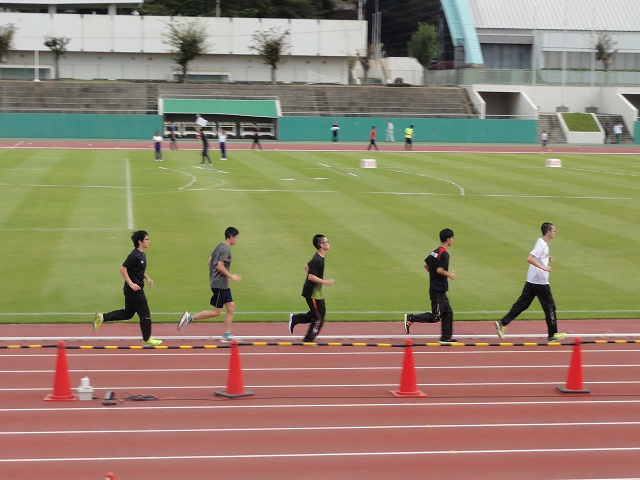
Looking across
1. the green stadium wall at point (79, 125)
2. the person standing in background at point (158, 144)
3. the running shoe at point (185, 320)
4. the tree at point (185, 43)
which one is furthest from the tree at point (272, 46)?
the running shoe at point (185, 320)

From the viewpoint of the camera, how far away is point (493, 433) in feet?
36.4

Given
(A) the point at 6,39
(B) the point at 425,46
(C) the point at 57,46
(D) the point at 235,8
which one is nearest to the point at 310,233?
(A) the point at 6,39

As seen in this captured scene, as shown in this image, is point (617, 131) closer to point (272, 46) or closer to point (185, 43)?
point (272, 46)

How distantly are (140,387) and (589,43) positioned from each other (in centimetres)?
8551

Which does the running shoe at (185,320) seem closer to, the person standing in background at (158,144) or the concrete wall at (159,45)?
the person standing in background at (158,144)

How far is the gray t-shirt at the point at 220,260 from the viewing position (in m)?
15.2

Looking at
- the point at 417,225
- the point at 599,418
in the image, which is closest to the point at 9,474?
Answer: the point at 599,418

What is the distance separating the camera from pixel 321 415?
11625 mm

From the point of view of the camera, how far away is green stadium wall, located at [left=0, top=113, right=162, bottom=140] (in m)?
66.6

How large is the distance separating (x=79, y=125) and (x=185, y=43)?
16.6 m

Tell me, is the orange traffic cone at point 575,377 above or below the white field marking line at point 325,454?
above

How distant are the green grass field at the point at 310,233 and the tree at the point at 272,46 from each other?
3981 cm

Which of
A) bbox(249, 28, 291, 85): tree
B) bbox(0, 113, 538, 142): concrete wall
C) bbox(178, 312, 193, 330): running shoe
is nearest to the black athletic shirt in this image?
bbox(178, 312, 193, 330): running shoe

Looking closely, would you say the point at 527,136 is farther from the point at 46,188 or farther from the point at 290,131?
the point at 46,188
